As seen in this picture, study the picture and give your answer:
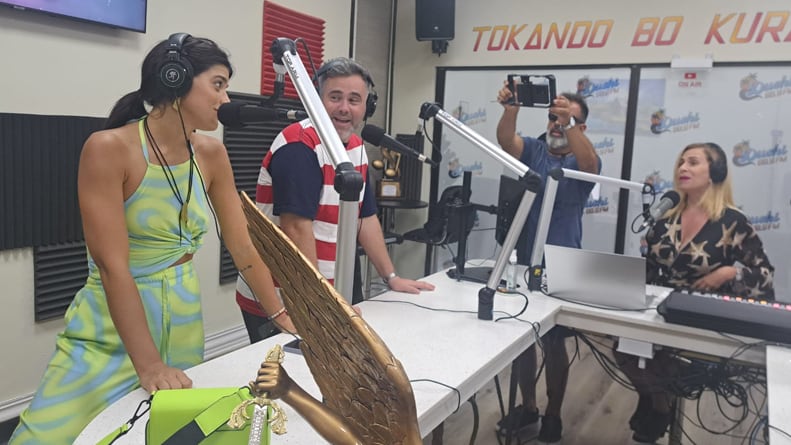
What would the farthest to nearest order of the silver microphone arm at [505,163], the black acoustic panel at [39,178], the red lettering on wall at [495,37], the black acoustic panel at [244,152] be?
the red lettering on wall at [495,37] → the black acoustic panel at [244,152] → the black acoustic panel at [39,178] → the silver microphone arm at [505,163]

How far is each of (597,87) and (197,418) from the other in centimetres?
395

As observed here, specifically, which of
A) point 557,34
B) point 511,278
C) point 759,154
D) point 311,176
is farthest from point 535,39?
point 311,176

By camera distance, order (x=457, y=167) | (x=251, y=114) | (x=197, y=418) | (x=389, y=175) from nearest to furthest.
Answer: (x=197, y=418), (x=251, y=114), (x=389, y=175), (x=457, y=167)

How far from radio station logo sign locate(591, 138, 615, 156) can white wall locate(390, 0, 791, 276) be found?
0.53m

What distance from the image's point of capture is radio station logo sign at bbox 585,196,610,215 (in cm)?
421

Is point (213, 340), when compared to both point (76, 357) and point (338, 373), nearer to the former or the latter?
point (76, 357)

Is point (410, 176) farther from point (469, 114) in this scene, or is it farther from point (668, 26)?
point (668, 26)

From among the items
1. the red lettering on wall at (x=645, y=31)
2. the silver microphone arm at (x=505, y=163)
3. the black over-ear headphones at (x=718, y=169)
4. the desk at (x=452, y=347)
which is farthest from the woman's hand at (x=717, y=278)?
the red lettering on wall at (x=645, y=31)

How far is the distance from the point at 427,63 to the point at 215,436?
431 centimetres

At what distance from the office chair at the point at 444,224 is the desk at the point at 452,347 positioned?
23 centimetres

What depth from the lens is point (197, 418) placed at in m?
0.81

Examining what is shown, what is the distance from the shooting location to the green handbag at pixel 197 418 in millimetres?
811

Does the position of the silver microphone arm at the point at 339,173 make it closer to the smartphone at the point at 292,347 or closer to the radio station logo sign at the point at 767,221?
the smartphone at the point at 292,347

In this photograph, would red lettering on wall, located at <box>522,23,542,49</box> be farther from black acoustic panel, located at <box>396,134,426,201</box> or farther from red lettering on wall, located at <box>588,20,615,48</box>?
black acoustic panel, located at <box>396,134,426,201</box>
